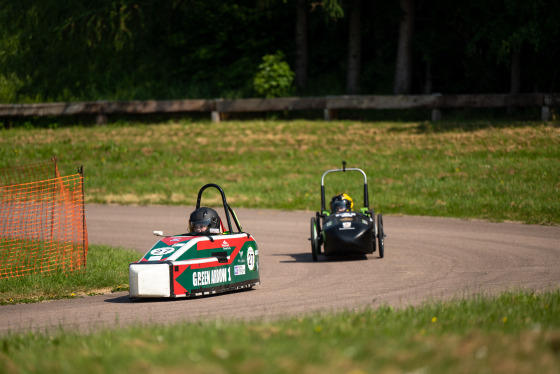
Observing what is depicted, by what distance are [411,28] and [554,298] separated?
2636cm

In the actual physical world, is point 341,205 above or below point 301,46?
below

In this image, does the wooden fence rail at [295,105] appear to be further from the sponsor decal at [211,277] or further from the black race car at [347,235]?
the sponsor decal at [211,277]

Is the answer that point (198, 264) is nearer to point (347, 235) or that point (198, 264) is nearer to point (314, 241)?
point (347, 235)

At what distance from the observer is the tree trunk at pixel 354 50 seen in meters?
34.2

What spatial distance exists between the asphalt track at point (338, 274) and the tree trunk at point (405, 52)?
1559cm

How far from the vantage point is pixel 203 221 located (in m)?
11.4

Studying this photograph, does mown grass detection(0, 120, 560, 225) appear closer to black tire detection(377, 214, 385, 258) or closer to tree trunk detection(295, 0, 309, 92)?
black tire detection(377, 214, 385, 258)

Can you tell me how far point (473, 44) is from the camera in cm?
3138

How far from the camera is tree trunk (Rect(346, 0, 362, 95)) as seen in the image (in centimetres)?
3419

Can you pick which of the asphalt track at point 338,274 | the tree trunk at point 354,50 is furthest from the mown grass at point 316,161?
the tree trunk at point 354,50

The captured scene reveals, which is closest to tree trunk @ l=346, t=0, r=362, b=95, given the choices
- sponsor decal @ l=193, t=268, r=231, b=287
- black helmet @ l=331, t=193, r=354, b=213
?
black helmet @ l=331, t=193, r=354, b=213

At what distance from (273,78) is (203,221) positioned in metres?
24.2

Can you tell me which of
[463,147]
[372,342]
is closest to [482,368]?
[372,342]

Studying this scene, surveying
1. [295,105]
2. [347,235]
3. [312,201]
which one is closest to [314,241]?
[347,235]
